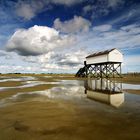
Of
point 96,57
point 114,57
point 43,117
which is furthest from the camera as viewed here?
point 96,57

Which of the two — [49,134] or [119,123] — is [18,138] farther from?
[119,123]

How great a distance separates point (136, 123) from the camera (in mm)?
6000

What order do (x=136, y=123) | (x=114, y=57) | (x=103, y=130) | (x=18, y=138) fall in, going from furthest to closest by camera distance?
1. (x=114, y=57)
2. (x=136, y=123)
3. (x=103, y=130)
4. (x=18, y=138)

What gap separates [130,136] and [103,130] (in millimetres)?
901

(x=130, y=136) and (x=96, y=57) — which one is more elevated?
(x=96, y=57)

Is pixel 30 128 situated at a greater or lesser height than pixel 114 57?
lesser

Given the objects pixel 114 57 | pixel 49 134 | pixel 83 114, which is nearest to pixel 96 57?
pixel 114 57

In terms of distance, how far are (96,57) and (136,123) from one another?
122ft

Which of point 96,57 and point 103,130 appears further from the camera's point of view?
point 96,57

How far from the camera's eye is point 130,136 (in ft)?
15.8

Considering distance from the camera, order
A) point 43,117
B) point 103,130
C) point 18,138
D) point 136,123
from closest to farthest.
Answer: point 18,138 < point 103,130 < point 136,123 < point 43,117

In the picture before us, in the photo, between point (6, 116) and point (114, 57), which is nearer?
point (6, 116)

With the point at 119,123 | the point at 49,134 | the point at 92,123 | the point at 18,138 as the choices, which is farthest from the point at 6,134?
the point at 119,123

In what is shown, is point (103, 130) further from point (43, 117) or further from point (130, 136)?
point (43, 117)
